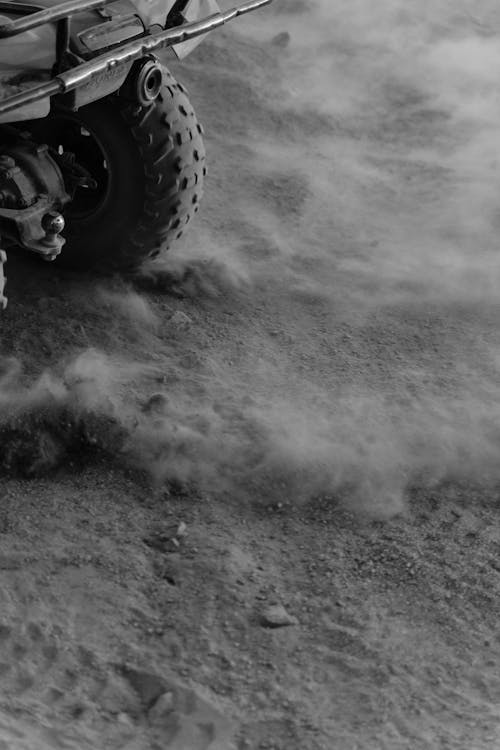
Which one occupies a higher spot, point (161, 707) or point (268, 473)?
point (161, 707)

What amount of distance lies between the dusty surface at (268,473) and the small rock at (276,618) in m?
0.02

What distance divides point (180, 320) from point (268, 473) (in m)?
1.03

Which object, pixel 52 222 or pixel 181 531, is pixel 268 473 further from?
pixel 52 222

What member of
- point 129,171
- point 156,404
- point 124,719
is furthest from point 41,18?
point 124,719

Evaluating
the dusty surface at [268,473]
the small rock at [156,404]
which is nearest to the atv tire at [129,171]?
the dusty surface at [268,473]

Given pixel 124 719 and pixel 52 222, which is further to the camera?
pixel 52 222

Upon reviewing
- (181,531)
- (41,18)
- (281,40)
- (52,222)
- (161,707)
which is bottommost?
(281,40)

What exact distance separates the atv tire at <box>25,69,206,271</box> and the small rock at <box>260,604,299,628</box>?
1.79m

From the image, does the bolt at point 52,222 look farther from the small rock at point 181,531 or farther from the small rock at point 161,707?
the small rock at point 161,707

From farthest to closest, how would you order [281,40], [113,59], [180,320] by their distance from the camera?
[281,40]
[180,320]
[113,59]

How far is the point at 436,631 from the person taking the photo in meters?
3.34

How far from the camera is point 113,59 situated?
360 cm

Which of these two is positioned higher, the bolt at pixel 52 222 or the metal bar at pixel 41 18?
the metal bar at pixel 41 18

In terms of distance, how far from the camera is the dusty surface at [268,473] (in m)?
3.04
